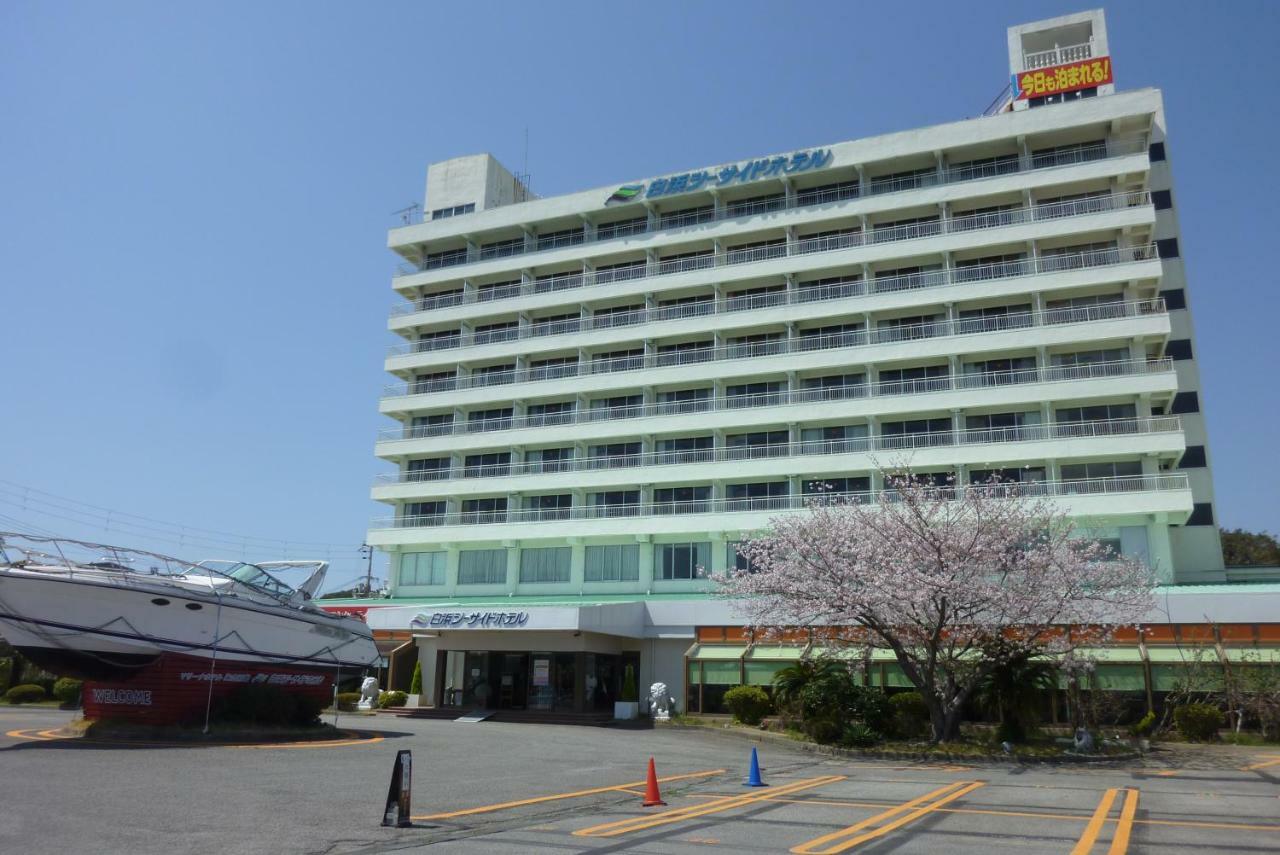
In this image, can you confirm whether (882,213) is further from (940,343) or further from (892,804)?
(892,804)

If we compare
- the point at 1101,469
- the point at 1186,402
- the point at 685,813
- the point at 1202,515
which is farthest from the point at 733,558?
the point at 685,813

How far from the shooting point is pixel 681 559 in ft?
158

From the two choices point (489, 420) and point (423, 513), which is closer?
point (489, 420)

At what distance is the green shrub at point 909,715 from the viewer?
2964cm

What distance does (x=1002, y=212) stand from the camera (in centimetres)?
4666

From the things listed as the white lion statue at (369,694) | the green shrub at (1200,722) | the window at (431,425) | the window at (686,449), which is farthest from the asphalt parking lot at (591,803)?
the window at (431,425)

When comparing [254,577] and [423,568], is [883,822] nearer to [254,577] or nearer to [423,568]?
[254,577]

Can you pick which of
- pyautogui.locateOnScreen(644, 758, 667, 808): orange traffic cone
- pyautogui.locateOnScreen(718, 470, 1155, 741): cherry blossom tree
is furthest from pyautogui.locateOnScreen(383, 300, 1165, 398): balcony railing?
pyautogui.locateOnScreen(644, 758, 667, 808): orange traffic cone

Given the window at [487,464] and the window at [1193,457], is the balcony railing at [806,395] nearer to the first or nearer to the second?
the window at [487,464]

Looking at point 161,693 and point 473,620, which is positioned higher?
point 473,620

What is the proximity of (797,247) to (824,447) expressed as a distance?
36.2 feet

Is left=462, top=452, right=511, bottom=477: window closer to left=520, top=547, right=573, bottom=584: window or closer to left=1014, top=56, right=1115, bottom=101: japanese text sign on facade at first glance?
left=520, top=547, right=573, bottom=584: window

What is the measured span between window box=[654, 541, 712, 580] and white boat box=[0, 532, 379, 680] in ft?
73.2

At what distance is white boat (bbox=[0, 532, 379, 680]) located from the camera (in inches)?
912
